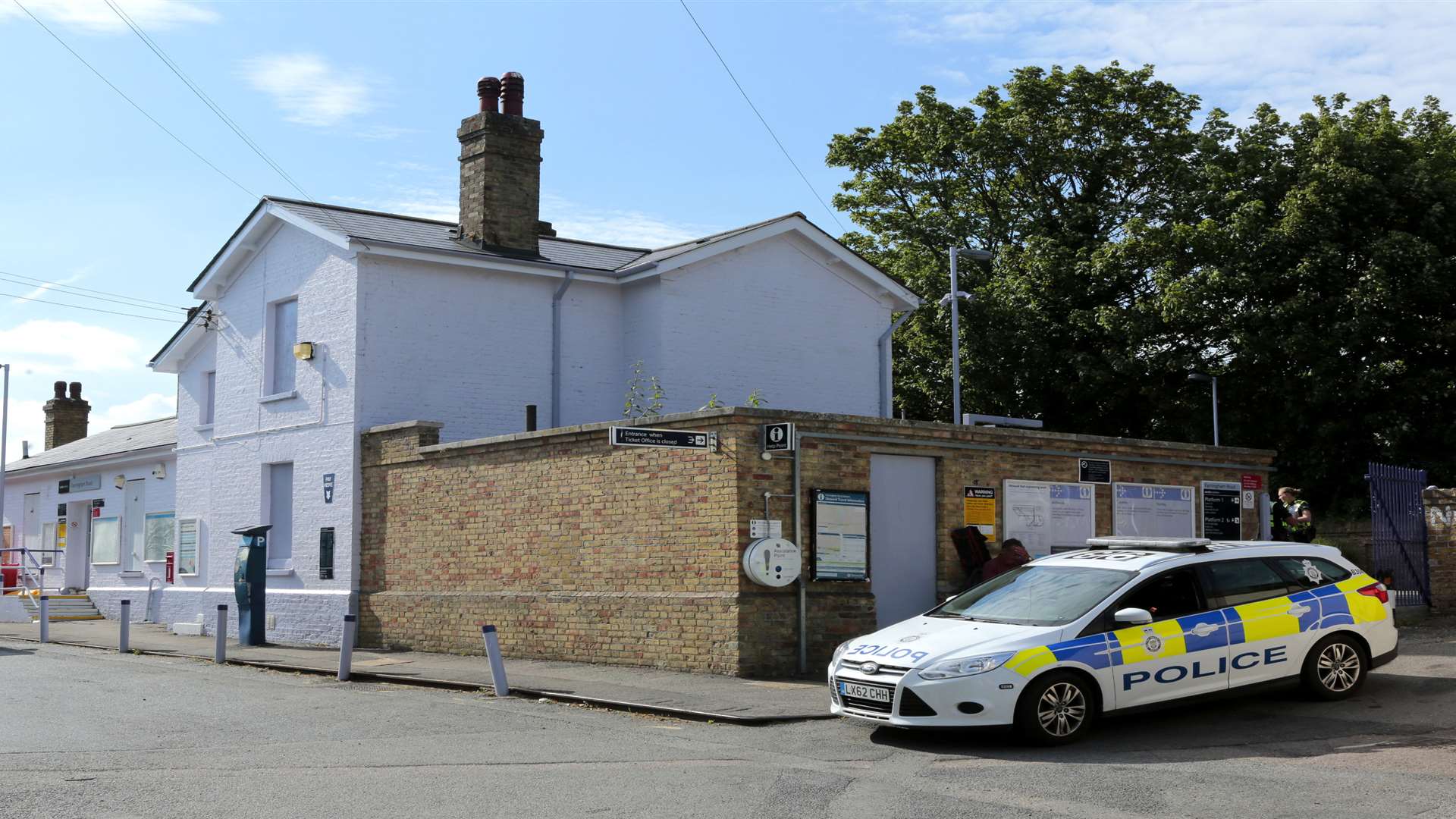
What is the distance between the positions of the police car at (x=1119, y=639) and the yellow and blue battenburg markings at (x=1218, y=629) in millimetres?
13

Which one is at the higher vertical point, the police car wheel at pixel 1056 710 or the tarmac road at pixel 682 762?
the police car wheel at pixel 1056 710

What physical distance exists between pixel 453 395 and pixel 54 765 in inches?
489

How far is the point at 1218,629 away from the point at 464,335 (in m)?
13.9

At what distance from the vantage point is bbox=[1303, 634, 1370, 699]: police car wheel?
37.9ft

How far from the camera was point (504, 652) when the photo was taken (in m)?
17.8

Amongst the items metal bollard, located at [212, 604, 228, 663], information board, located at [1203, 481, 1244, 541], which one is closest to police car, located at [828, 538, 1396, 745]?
information board, located at [1203, 481, 1244, 541]

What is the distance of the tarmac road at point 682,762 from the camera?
8.08 meters

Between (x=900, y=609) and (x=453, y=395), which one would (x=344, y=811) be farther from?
(x=453, y=395)

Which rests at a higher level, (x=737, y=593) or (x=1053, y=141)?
(x=1053, y=141)

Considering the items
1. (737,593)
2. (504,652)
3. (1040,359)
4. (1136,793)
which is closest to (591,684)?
(737,593)

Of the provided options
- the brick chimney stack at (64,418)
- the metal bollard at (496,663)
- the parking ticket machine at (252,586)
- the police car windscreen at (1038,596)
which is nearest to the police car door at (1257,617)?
the police car windscreen at (1038,596)

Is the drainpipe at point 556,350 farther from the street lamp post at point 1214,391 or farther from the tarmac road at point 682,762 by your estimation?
the street lamp post at point 1214,391

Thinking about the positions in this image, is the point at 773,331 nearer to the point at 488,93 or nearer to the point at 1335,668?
the point at 488,93

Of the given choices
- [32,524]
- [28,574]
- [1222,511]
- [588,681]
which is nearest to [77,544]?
[28,574]
